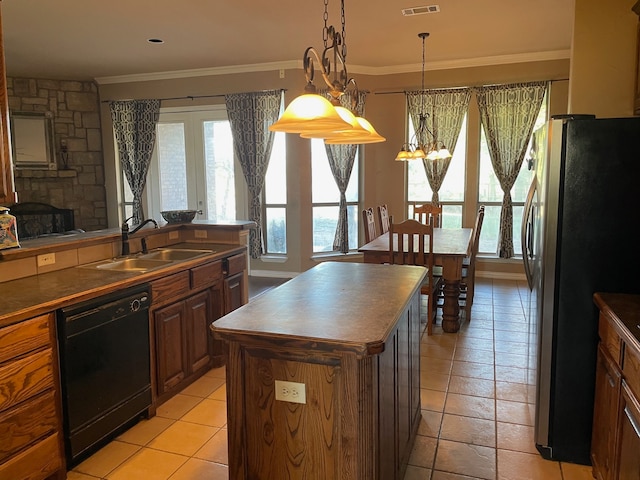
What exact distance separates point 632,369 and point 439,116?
17.0ft

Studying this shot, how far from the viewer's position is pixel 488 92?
6.15 m

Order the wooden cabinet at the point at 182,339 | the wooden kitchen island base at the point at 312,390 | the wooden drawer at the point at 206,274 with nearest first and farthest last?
the wooden kitchen island base at the point at 312,390 → the wooden cabinet at the point at 182,339 → the wooden drawer at the point at 206,274

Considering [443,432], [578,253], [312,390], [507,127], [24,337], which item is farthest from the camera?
[507,127]

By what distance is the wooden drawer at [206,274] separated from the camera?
3.23 metres

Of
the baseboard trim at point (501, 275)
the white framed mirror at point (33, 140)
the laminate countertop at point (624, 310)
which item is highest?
the white framed mirror at point (33, 140)

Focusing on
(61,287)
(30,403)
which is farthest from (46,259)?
(30,403)

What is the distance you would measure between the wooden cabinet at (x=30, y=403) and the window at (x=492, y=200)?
556 cm

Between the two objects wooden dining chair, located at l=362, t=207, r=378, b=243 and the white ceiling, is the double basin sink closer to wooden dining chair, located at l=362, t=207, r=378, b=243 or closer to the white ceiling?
wooden dining chair, located at l=362, t=207, r=378, b=243

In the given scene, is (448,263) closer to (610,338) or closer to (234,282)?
(234,282)

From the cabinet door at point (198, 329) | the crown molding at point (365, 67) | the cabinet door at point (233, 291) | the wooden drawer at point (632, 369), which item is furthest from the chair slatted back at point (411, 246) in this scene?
the crown molding at point (365, 67)

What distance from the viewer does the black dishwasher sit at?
228 centimetres

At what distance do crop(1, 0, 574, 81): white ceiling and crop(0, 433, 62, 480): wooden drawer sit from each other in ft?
11.5

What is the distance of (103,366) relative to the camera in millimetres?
2477

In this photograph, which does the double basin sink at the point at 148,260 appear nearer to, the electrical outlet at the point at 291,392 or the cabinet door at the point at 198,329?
the cabinet door at the point at 198,329
